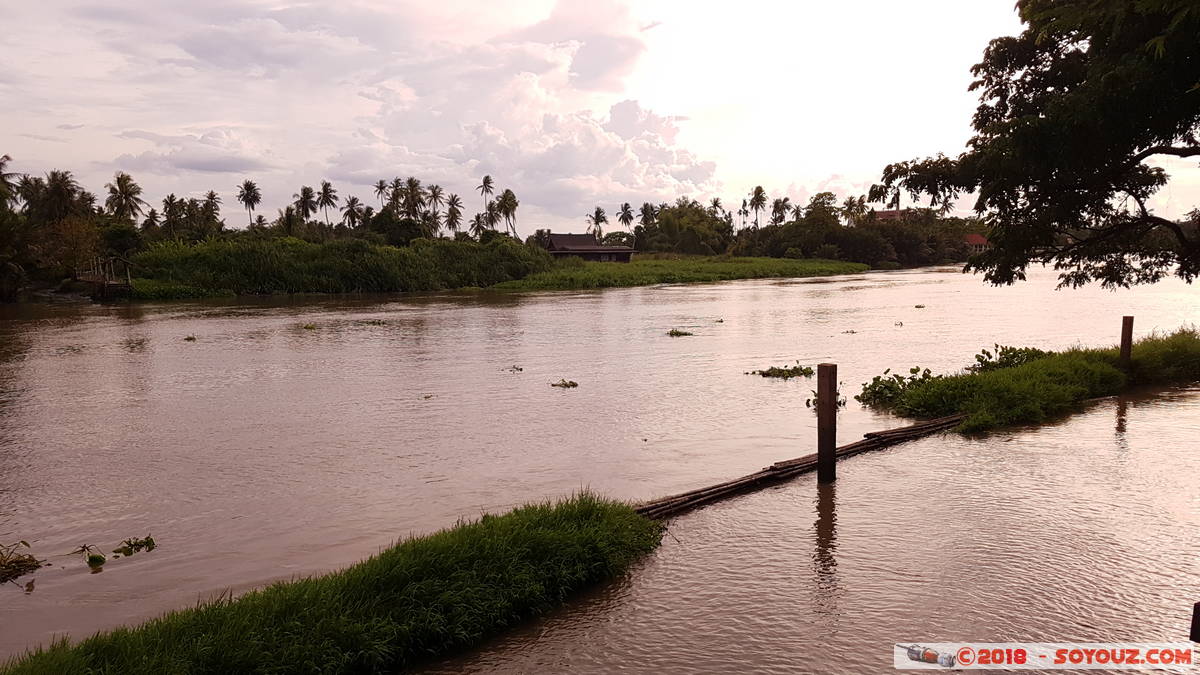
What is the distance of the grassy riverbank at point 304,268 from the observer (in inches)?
2549

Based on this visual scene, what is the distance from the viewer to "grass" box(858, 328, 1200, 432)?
14.1 m

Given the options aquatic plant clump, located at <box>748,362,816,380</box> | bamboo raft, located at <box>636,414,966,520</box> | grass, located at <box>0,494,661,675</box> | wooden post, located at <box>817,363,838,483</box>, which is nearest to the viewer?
grass, located at <box>0,494,661,675</box>

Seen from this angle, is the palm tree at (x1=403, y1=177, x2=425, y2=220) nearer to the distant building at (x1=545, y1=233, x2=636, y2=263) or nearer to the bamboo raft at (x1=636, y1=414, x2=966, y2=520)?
the distant building at (x1=545, y1=233, x2=636, y2=263)

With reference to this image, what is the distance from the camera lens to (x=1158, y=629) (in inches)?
249

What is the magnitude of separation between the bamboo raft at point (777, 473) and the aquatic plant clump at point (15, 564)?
640 centimetres

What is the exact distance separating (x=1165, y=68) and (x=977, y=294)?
4804cm

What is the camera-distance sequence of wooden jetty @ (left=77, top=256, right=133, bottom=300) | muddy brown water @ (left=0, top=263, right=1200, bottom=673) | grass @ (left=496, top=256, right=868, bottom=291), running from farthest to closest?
grass @ (left=496, top=256, right=868, bottom=291) → wooden jetty @ (left=77, top=256, right=133, bottom=300) → muddy brown water @ (left=0, top=263, right=1200, bottom=673)

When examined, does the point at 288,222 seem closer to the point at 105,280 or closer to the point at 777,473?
the point at 105,280

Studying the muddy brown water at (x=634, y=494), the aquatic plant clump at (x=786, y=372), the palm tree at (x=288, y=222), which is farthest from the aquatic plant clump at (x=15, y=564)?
the palm tree at (x=288, y=222)

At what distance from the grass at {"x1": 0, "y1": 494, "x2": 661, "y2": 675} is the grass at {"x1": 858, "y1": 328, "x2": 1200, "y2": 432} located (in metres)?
8.68

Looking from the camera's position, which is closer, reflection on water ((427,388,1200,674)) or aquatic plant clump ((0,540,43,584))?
reflection on water ((427,388,1200,674))

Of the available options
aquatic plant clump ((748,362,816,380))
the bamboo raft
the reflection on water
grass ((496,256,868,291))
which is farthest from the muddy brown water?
grass ((496,256,868,291))

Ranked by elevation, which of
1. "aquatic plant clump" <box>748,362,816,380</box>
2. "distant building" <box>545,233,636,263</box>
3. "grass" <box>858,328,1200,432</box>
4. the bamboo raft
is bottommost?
the bamboo raft

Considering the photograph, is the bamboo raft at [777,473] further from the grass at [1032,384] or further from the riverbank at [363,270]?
Answer: the riverbank at [363,270]
